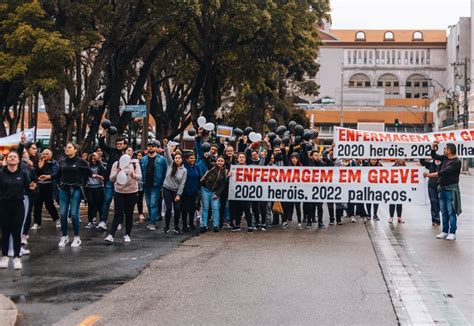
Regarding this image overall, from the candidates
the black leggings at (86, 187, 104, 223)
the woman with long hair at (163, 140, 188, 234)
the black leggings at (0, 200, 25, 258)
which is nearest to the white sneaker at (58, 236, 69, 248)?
the black leggings at (0, 200, 25, 258)

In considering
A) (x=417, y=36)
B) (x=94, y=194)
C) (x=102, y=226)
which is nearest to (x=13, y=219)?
(x=102, y=226)

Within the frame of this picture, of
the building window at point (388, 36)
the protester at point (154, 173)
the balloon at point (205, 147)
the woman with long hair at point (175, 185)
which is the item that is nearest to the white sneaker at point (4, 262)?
the woman with long hair at point (175, 185)

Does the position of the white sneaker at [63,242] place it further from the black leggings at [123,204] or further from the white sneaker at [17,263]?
the white sneaker at [17,263]

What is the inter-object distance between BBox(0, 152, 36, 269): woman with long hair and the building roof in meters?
122

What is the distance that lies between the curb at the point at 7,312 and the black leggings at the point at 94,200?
6.83m

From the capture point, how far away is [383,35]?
Answer: 436 feet

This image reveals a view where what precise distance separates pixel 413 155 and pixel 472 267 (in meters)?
5.93

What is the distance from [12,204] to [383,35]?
129198 mm

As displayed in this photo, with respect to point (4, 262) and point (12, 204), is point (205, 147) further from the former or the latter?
point (4, 262)

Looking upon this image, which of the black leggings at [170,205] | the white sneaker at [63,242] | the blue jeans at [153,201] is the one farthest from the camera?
the blue jeans at [153,201]

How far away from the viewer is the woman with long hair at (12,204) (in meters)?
9.78

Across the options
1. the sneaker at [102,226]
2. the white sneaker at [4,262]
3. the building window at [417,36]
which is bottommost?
the white sneaker at [4,262]

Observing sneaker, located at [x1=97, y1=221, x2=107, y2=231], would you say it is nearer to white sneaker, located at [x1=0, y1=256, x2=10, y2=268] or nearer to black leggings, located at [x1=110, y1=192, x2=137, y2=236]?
black leggings, located at [x1=110, y1=192, x2=137, y2=236]

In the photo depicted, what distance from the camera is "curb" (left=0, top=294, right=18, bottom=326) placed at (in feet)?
21.7
